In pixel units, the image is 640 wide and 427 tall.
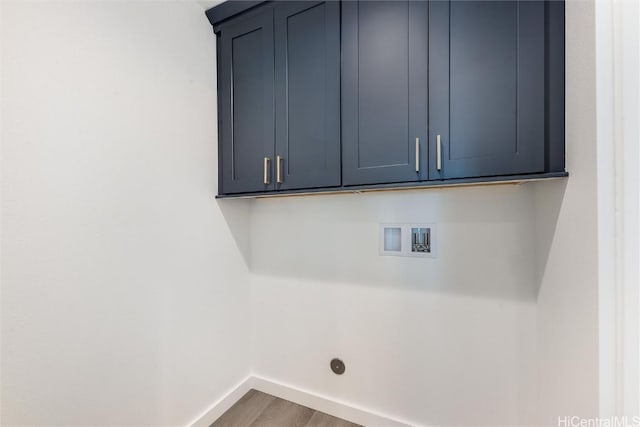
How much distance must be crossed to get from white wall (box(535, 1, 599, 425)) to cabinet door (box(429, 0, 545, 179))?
0.09 metres

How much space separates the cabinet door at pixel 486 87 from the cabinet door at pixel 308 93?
16.8 inches

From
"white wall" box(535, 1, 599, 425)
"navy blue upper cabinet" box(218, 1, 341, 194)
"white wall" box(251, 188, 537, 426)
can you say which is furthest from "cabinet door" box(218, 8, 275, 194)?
"white wall" box(535, 1, 599, 425)

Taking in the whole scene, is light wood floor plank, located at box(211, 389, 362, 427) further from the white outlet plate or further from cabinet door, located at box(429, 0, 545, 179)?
cabinet door, located at box(429, 0, 545, 179)

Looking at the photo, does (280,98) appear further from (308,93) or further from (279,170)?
(279,170)

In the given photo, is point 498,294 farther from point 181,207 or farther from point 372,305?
point 181,207

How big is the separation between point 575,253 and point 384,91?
2.89 feet

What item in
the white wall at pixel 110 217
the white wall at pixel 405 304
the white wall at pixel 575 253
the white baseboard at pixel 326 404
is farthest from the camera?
the white baseboard at pixel 326 404

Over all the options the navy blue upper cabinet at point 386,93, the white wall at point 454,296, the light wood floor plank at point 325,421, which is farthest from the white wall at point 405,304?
the navy blue upper cabinet at point 386,93

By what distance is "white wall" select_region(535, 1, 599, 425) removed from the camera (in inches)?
29.0

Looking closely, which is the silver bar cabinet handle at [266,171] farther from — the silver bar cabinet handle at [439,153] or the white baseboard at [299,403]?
the white baseboard at [299,403]

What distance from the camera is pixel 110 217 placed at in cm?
110

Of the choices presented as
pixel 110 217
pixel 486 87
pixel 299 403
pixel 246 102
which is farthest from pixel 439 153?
pixel 299 403

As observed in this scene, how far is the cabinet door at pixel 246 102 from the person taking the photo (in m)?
1.40

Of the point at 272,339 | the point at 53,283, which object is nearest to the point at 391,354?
the point at 272,339
